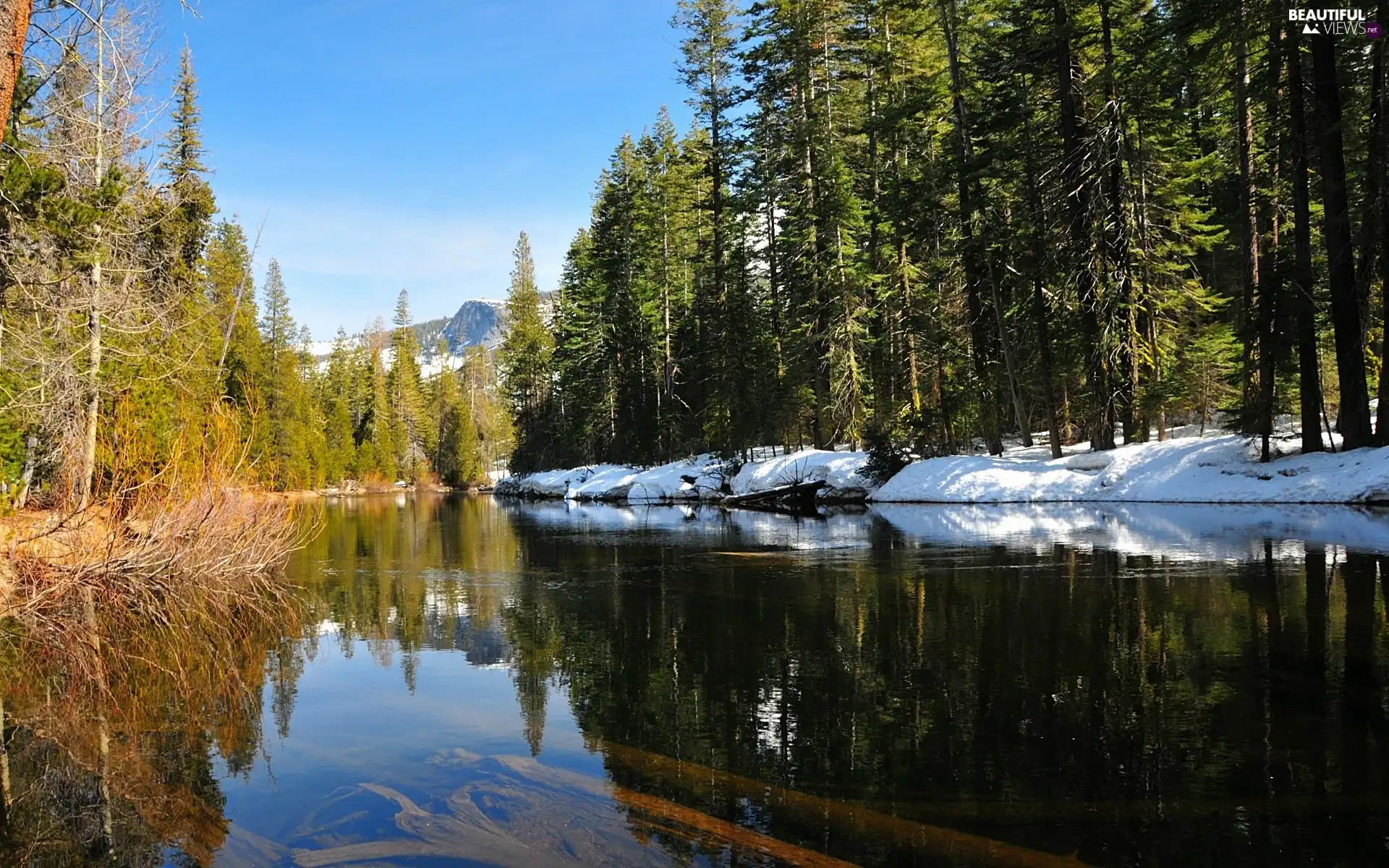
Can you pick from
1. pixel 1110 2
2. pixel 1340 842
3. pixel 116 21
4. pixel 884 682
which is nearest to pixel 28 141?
pixel 116 21

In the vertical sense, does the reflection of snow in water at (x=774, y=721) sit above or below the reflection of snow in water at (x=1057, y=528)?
below

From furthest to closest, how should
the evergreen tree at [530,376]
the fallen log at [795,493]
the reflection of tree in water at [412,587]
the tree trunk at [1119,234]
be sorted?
Answer: the evergreen tree at [530,376] < the fallen log at [795,493] < the tree trunk at [1119,234] < the reflection of tree in water at [412,587]

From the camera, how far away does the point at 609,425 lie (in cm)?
4931

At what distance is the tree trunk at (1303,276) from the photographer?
18.3 m

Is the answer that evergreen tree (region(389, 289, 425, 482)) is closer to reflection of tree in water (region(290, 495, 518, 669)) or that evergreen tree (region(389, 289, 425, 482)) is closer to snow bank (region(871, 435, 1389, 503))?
reflection of tree in water (region(290, 495, 518, 669))

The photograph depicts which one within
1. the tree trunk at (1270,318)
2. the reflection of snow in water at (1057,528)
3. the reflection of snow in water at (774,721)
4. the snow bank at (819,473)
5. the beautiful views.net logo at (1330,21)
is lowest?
the reflection of snow in water at (774,721)

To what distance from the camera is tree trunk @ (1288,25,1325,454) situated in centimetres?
1828

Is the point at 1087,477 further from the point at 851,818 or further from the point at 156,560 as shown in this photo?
the point at 156,560

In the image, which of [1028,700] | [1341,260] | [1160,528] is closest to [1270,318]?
[1341,260]

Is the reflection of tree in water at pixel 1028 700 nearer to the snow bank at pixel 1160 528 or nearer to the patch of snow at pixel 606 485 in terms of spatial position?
the snow bank at pixel 1160 528

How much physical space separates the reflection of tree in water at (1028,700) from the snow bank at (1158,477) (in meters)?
8.58

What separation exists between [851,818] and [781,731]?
1427 millimetres

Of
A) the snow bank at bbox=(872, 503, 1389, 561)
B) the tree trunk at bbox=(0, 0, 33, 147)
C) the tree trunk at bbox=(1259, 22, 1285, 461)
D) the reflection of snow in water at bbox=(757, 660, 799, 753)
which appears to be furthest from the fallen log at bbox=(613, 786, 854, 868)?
the tree trunk at bbox=(1259, 22, 1285, 461)

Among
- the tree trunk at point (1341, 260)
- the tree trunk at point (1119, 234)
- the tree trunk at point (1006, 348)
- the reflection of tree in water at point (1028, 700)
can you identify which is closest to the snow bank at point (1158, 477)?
the tree trunk at point (1341, 260)
